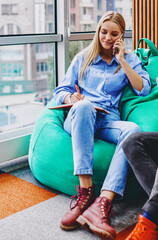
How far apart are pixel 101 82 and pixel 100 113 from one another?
274mm

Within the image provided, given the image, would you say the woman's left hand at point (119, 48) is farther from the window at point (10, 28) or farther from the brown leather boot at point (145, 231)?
the brown leather boot at point (145, 231)

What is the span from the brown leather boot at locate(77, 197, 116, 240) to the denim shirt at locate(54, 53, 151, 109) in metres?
0.74

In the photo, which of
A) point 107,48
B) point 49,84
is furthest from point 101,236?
point 49,84

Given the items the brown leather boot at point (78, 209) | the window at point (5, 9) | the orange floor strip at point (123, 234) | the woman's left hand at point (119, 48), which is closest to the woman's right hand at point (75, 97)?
the woman's left hand at point (119, 48)

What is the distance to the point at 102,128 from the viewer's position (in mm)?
2268

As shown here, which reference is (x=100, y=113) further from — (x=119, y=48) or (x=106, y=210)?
(x=106, y=210)

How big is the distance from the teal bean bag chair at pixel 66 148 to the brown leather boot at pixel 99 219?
278 mm

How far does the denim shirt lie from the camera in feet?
7.91

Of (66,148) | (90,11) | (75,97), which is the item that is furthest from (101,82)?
(90,11)

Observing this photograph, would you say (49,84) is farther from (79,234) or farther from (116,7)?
(79,234)

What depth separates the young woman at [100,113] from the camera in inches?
75.2

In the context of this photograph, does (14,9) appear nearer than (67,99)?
No

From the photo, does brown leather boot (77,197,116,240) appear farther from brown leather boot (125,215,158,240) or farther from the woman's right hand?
the woman's right hand

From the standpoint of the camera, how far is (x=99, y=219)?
1.82 metres
